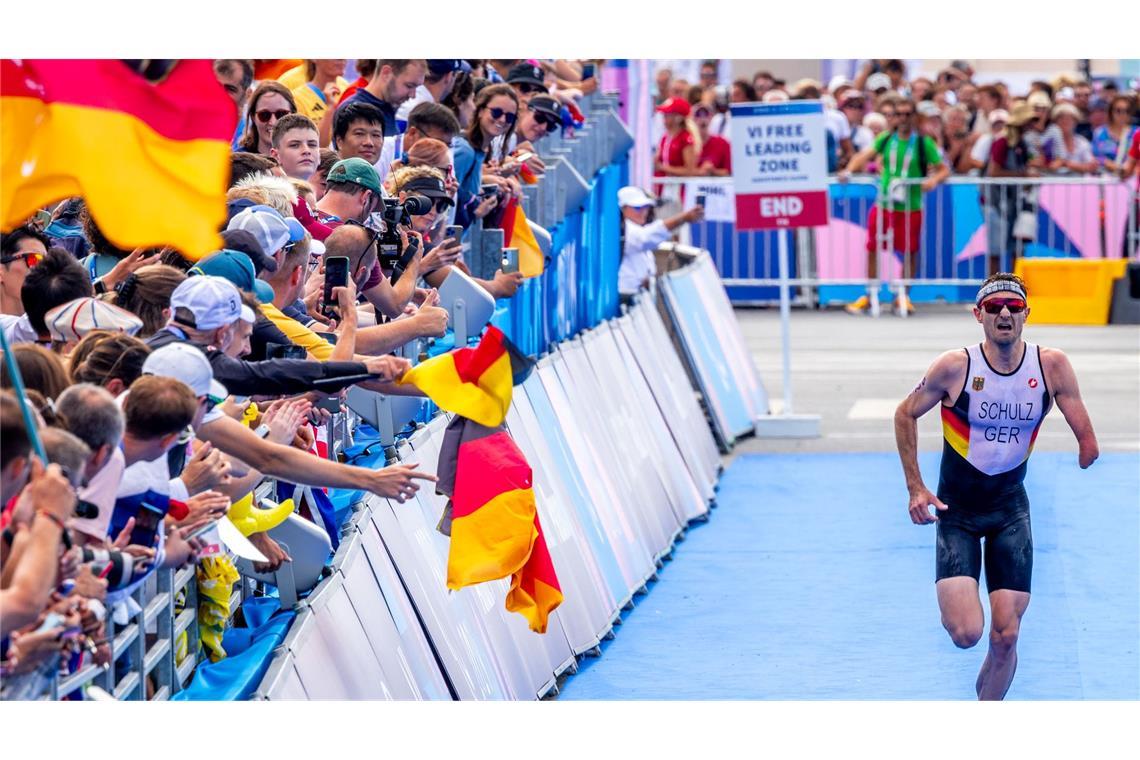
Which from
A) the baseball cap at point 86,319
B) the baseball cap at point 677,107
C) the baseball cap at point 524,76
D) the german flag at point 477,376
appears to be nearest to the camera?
the baseball cap at point 86,319

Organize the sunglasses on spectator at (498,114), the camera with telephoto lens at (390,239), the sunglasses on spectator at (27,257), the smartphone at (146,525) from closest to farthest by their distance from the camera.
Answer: the smartphone at (146,525)
the sunglasses on spectator at (27,257)
the camera with telephoto lens at (390,239)
the sunglasses on spectator at (498,114)

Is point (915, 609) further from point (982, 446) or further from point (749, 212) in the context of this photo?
point (749, 212)

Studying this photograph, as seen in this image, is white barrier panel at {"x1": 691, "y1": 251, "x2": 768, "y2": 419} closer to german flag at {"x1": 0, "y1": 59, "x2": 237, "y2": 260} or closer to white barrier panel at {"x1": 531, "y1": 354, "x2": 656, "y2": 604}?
white barrier panel at {"x1": 531, "y1": 354, "x2": 656, "y2": 604}

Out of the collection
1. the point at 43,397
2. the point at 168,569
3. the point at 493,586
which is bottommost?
the point at 493,586

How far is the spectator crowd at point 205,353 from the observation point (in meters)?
5.19

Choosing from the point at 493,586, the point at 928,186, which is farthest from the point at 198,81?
the point at 928,186

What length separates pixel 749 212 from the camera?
17469 millimetres

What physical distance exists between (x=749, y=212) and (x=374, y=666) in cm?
1072

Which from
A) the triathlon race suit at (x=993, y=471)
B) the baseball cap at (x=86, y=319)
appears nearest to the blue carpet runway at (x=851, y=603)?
the triathlon race suit at (x=993, y=471)

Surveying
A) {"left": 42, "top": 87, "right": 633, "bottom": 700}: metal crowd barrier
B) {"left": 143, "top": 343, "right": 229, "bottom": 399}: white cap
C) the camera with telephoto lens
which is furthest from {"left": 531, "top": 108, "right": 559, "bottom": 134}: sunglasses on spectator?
{"left": 143, "top": 343, "right": 229, "bottom": 399}: white cap

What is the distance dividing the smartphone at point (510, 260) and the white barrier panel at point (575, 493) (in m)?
0.64

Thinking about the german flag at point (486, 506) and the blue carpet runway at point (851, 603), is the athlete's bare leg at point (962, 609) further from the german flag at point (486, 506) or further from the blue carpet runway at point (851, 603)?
the german flag at point (486, 506)

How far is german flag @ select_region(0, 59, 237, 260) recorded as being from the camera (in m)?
5.62

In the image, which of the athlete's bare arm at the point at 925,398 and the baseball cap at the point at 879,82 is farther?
the baseball cap at the point at 879,82
